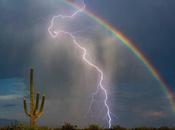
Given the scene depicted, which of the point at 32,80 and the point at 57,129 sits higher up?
the point at 32,80

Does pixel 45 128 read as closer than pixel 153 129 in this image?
Yes

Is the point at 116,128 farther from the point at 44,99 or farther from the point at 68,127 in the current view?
the point at 44,99

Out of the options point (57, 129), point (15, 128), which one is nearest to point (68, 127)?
point (57, 129)

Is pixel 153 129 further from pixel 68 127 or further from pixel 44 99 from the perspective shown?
pixel 44 99

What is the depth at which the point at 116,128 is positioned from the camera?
4416 cm

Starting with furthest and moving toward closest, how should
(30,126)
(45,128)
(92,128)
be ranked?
1. (92,128)
2. (45,128)
3. (30,126)

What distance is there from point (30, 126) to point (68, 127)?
763 centimetres

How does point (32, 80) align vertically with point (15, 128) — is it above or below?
above

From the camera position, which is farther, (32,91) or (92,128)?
(92,128)

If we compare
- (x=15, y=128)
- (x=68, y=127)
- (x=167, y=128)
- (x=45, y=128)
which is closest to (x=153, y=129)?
(x=167, y=128)

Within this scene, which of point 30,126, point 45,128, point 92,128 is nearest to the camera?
point 30,126

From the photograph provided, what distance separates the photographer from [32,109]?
3788 cm

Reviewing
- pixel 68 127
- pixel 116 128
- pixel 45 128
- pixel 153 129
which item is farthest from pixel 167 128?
pixel 45 128

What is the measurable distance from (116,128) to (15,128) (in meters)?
10.8
